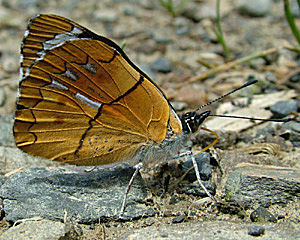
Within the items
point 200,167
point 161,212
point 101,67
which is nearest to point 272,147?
point 200,167

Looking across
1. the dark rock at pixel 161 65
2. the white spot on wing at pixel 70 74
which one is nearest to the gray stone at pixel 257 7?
the dark rock at pixel 161 65

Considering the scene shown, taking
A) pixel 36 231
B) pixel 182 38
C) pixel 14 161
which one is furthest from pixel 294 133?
pixel 182 38

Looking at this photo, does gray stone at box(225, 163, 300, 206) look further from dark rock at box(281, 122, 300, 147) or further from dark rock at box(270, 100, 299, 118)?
dark rock at box(270, 100, 299, 118)

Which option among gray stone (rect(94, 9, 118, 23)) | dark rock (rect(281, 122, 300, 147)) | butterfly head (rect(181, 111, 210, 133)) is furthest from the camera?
gray stone (rect(94, 9, 118, 23))

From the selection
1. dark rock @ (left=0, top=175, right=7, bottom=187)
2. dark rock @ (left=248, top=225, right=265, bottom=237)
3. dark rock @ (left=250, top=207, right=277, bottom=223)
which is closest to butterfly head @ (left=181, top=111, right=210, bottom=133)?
dark rock @ (left=250, top=207, right=277, bottom=223)

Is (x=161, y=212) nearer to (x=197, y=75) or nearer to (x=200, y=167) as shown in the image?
(x=200, y=167)

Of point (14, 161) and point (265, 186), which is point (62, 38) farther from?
point (265, 186)
